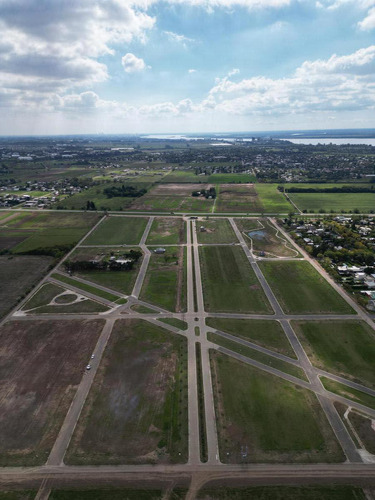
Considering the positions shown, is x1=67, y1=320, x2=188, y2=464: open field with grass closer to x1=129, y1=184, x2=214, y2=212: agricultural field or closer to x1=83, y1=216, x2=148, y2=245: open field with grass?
x1=83, y1=216, x2=148, y2=245: open field with grass

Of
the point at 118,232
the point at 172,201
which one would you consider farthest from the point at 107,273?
the point at 172,201

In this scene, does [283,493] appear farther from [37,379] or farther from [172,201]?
[172,201]

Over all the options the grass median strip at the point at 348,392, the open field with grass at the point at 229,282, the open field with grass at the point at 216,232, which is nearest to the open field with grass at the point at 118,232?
the open field with grass at the point at 216,232

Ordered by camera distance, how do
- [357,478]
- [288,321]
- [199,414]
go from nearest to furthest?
1. [357,478]
2. [199,414]
3. [288,321]

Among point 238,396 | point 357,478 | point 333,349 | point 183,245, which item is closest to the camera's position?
point 357,478

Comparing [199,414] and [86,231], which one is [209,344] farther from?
[86,231]

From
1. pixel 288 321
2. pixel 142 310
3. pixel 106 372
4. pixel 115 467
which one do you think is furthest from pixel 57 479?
pixel 288 321
